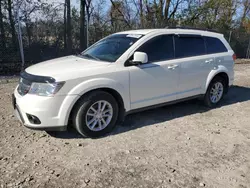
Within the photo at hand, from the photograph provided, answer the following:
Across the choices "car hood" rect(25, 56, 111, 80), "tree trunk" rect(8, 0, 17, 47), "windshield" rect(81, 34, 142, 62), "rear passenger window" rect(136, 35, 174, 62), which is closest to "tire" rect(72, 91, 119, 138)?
"car hood" rect(25, 56, 111, 80)

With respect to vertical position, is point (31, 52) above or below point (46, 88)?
above

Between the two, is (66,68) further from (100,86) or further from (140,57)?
(140,57)

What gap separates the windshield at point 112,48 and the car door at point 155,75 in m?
0.27

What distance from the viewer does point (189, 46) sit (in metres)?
4.89

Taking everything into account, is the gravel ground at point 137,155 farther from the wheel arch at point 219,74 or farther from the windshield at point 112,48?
the windshield at point 112,48

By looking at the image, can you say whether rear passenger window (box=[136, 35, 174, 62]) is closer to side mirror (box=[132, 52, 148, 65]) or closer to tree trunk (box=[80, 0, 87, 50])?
side mirror (box=[132, 52, 148, 65])

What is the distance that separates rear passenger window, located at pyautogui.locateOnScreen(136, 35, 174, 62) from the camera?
423 centimetres

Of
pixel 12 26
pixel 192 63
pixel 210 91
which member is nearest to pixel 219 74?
pixel 210 91

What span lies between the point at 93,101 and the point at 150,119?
1424 millimetres

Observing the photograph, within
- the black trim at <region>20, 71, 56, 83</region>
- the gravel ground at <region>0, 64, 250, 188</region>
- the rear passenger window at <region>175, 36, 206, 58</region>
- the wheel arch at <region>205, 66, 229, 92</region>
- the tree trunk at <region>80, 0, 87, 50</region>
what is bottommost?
the gravel ground at <region>0, 64, 250, 188</region>

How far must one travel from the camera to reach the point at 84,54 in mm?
4707

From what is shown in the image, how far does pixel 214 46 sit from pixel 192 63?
3.16 ft

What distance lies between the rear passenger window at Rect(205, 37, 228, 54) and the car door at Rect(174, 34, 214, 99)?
0.14 metres

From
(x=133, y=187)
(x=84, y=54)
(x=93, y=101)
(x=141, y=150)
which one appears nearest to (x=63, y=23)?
(x=84, y=54)
